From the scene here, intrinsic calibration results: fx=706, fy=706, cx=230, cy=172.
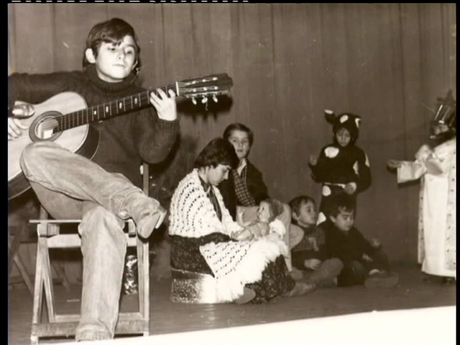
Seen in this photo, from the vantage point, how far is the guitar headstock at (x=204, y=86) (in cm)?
230

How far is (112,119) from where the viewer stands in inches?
97.3

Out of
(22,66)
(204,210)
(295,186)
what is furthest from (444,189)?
(22,66)

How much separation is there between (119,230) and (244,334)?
1.86ft

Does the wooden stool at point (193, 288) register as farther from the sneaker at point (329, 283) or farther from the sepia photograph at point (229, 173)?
the sneaker at point (329, 283)

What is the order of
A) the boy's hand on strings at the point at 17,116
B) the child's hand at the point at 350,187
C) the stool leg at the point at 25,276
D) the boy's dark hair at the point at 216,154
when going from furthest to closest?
the child's hand at the point at 350,187 < the stool leg at the point at 25,276 < the boy's dark hair at the point at 216,154 < the boy's hand on strings at the point at 17,116

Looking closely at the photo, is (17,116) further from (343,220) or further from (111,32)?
(343,220)

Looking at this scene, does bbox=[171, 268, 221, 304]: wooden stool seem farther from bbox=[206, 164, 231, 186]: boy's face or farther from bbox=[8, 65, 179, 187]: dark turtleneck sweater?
bbox=[8, 65, 179, 187]: dark turtleneck sweater

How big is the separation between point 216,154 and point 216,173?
98mm

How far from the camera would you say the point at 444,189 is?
3521 mm

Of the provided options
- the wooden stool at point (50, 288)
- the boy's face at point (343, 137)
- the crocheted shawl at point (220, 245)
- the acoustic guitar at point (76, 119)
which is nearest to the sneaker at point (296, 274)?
the crocheted shawl at point (220, 245)

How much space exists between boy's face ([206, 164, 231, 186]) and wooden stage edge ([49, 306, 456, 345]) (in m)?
1.43

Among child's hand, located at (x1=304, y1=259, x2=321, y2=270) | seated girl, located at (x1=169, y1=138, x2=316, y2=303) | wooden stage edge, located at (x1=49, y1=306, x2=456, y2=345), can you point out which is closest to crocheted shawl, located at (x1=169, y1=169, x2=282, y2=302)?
seated girl, located at (x1=169, y1=138, x2=316, y2=303)

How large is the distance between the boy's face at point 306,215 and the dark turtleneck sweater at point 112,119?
4.84ft

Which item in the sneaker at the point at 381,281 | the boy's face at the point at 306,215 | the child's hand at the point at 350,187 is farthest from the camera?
the child's hand at the point at 350,187
